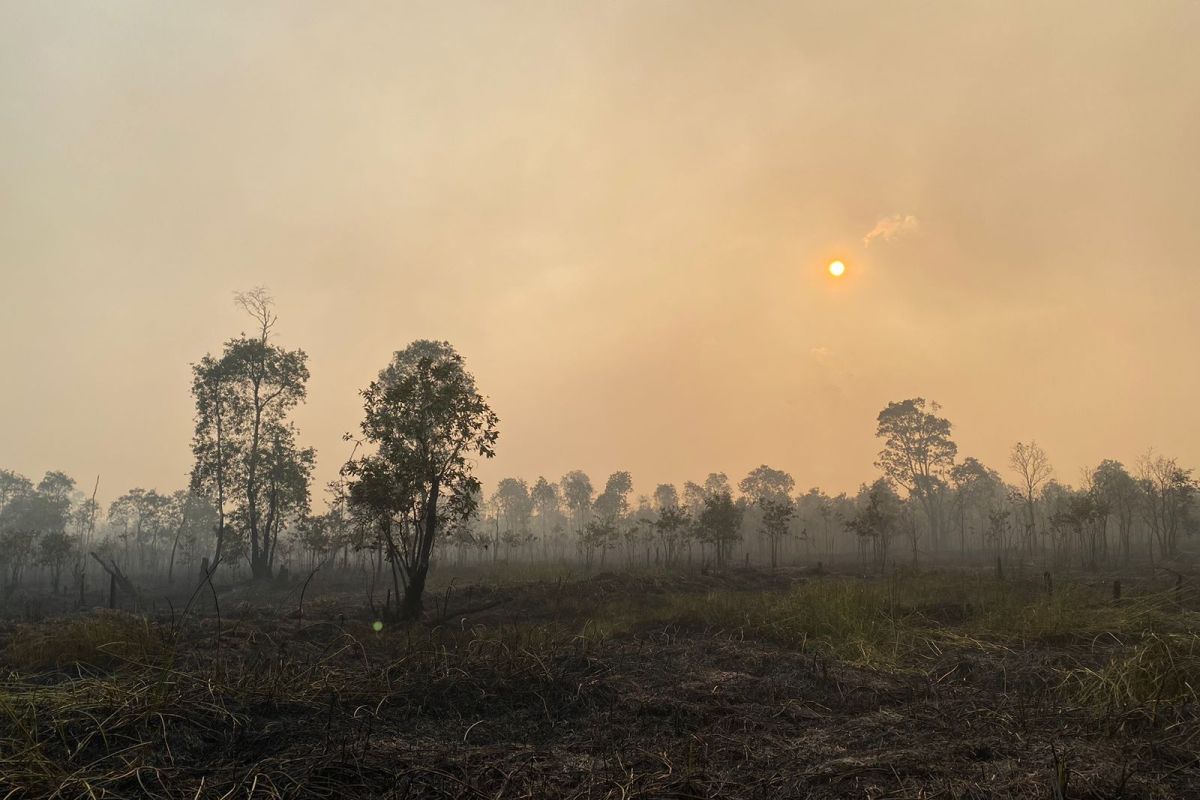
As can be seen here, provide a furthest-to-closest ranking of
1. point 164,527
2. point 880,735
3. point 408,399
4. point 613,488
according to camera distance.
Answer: point 613,488 < point 164,527 < point 408,399 < point 880,735

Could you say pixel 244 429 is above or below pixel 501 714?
above

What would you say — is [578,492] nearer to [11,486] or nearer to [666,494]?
[666,494]

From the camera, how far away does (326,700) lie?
6.83 metres

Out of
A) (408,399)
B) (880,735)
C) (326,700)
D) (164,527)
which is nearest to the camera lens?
(880,735)

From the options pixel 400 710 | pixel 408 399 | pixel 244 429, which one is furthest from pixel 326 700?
pixel 244 429

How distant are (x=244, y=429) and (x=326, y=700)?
31232 millimetres

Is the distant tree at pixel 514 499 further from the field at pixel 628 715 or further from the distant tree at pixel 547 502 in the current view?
the field at pixel 628 715

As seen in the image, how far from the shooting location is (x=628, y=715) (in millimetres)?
7090

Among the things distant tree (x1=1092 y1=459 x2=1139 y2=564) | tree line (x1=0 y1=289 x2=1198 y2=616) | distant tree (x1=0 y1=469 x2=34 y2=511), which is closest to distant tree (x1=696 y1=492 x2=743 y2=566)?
tree line (x1=0 y1=289 x2=1198 y2=616)

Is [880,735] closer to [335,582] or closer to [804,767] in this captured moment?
[804,767]

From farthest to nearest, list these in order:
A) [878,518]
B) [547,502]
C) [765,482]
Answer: [547,502], [765,482], [878,518]

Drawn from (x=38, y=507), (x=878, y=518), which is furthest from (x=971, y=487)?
(x=38, y=507)

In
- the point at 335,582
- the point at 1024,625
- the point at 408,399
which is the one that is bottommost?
the point at 335,582

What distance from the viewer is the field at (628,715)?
4781mm
